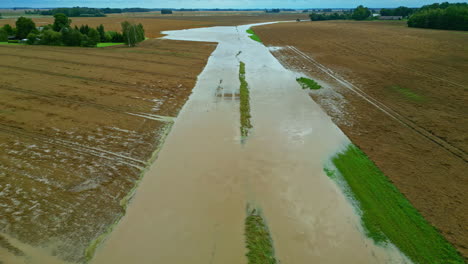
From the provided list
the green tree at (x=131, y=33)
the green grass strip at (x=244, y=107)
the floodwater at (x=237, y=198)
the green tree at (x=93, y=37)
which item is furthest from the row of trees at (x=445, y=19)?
the green tree at (x=93, y=37)

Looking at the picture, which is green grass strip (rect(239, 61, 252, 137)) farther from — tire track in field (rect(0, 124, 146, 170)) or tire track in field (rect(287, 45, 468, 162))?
tire track in field (rect(287, 45, 468, 162))

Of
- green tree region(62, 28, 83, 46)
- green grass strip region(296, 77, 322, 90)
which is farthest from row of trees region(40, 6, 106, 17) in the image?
green grass strip region(296, 77, 322, 90)

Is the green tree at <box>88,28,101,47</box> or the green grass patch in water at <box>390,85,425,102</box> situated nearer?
the green grass patch in water at <box>390,85,425,102</box>

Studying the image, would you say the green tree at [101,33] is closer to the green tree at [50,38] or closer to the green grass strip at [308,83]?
the green tree at [50,38]

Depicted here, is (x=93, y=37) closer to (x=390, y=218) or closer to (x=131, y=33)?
(x=131, y=33)

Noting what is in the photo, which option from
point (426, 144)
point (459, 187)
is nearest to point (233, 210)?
point (459, 187)
